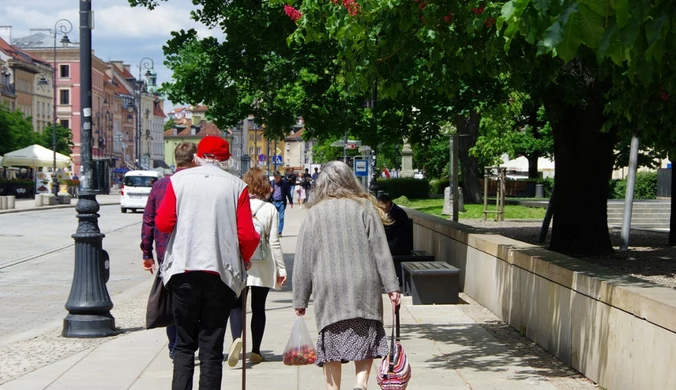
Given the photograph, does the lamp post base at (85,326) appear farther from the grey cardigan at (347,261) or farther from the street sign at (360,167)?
the street sign at (360,167)

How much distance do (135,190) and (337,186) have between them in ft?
129

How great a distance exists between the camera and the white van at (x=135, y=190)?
44.6m

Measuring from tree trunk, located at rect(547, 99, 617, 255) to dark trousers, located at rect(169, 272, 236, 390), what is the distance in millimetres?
11056

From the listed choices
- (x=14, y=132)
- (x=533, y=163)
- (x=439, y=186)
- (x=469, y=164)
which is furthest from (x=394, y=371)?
(x=14, y=132)

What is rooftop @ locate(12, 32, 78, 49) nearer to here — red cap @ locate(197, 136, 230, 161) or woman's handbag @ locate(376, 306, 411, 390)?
red cap @ locate(197, 136, 230, 161)

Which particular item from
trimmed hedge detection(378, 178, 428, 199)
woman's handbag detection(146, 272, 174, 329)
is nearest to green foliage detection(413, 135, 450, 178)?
trimmed hedge detection(378, 178, 428, 199)

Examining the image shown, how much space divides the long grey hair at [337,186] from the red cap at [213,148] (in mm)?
672

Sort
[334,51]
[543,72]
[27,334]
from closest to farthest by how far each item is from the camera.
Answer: [27,334] < [543,72] < [334,51]

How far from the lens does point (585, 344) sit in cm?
812

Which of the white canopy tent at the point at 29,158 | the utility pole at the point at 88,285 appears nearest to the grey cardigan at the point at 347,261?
the utility pole at the point at 88,285

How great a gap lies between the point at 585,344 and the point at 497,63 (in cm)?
537

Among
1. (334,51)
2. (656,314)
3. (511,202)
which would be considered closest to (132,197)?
(511,202)

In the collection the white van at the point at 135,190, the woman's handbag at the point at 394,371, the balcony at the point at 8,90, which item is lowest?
the white van at the point at 135,190

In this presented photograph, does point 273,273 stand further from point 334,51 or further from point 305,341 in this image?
point 334,51
